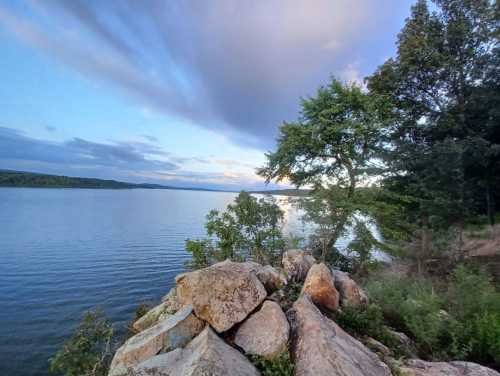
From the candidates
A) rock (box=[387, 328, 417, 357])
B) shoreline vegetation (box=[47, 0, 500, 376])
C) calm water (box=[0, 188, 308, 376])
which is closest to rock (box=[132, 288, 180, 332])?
shoreline vegetation (box=[47, 0, 500, 376])

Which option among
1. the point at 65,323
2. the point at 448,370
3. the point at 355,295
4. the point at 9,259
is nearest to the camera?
the point at 448,370

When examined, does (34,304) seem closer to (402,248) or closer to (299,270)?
(299,270)

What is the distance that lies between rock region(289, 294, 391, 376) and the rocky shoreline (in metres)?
0.01

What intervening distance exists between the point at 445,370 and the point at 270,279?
428cm

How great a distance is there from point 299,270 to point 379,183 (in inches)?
539

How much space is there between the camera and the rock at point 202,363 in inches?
146

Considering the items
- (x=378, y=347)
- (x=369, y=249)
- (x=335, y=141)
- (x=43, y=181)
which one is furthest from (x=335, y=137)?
(x=43, y=181)

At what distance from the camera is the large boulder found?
5.73 m

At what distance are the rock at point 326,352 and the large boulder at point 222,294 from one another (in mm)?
1208

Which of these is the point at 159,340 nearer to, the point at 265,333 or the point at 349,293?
the point at 265,333

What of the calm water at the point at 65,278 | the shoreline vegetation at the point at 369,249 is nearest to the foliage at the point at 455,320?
the shoreline vegetation at the point at 369,249

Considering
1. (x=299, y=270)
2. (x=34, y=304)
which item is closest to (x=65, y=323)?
(x=34, y=304)

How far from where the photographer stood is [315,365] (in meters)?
4.24

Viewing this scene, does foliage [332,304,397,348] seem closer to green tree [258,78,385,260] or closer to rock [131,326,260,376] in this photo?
rock [131,326,260,376]
